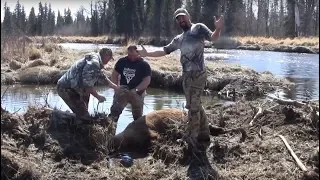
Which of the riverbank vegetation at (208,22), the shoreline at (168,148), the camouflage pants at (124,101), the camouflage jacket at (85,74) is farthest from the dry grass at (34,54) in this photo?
the riverbank vegetation at (208,22)

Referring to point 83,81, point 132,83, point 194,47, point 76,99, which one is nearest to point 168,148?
point 194,47

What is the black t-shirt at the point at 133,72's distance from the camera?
25.5 feet

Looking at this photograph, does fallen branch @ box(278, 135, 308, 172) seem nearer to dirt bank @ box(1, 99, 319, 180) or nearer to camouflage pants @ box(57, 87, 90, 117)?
dirt bank @ box(1, 99, 319, 180)

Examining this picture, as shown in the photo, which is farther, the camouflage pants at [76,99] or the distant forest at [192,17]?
the distant forest at [192,17]

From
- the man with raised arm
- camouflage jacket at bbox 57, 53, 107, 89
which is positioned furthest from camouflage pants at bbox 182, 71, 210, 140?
camouflage jacket at bbox 57, 53, 107, 89

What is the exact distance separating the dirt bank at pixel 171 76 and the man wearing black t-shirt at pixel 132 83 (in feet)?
24.3

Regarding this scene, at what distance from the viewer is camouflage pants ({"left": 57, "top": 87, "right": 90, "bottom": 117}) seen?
6.80m

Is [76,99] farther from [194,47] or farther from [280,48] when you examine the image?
[280,48]

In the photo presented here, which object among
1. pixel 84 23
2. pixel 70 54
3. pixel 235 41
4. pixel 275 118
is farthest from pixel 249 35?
pixel 275 118

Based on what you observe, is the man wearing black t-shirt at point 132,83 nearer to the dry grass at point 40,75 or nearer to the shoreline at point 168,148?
the shoreline at point 168,148

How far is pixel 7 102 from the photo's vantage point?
1198cm

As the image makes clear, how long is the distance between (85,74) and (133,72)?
1401mm

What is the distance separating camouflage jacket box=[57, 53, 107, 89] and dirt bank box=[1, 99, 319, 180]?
1.96ft

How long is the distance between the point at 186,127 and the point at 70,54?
55.8 ft
